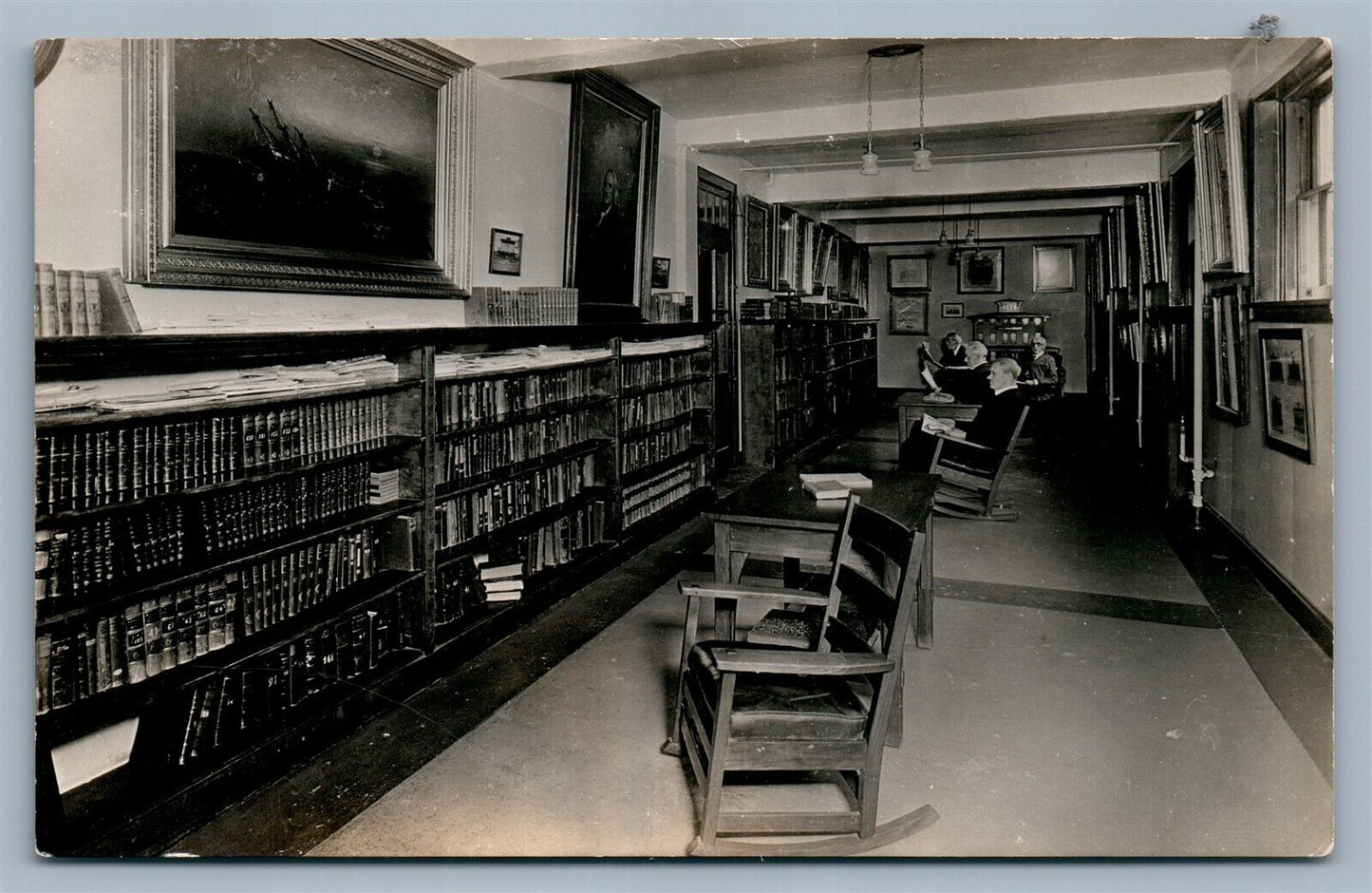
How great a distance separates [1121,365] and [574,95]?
862 centimetres

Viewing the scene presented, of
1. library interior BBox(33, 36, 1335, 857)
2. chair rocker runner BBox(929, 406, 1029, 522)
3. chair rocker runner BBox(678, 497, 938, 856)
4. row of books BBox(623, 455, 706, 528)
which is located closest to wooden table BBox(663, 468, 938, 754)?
library interior BBox(33, 36, 1335, 857)

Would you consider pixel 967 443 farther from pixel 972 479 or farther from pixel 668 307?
pixel 668 307

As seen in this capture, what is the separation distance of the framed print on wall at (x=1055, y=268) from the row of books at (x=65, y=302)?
16534 millimetres

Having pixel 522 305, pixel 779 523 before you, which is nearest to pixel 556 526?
pixel 522 305

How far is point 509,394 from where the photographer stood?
15.1 feet

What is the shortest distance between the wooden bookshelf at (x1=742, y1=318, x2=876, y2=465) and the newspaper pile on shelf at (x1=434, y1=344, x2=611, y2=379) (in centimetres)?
397

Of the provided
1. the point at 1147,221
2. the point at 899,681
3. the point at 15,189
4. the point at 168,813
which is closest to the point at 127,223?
the point at 15,189

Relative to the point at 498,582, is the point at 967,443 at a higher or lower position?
higher

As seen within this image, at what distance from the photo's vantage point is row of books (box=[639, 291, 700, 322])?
6901 mm

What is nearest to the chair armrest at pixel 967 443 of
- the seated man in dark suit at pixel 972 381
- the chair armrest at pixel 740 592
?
the seated man in dark suit at pixel 972 381

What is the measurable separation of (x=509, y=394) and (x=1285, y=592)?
3.28m

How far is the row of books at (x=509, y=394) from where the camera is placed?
4148mm

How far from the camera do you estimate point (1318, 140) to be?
9.87 feet

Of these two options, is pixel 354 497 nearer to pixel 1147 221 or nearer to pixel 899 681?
pixel 899 681
